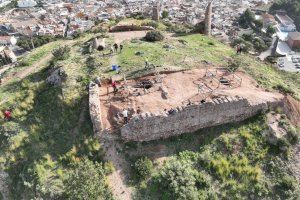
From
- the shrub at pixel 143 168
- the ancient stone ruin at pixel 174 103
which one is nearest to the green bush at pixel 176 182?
the shrub at pixel 143 168

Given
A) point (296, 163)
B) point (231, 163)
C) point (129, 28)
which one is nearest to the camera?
point (231, 163)

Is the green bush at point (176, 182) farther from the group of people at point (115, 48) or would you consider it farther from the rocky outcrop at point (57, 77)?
the group of people at point (115, 48)

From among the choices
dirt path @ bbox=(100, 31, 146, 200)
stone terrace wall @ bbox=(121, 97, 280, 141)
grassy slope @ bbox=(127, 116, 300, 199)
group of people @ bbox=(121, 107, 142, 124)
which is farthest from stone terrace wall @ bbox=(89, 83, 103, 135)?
grassy slope @ bbox=(127, 116, 300, 199)

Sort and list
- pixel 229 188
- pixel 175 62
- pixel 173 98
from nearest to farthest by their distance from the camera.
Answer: pixel 229 188 < pixel 173 98 < pixel 175 62

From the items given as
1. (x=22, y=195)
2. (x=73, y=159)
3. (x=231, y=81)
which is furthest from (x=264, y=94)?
(x=22, y=195)

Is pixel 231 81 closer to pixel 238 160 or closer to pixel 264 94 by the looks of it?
pixel 264 94

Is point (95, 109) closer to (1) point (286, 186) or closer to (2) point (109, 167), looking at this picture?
(2) point (109, 167)

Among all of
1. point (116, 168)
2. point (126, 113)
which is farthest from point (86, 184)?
point (126, 113)
